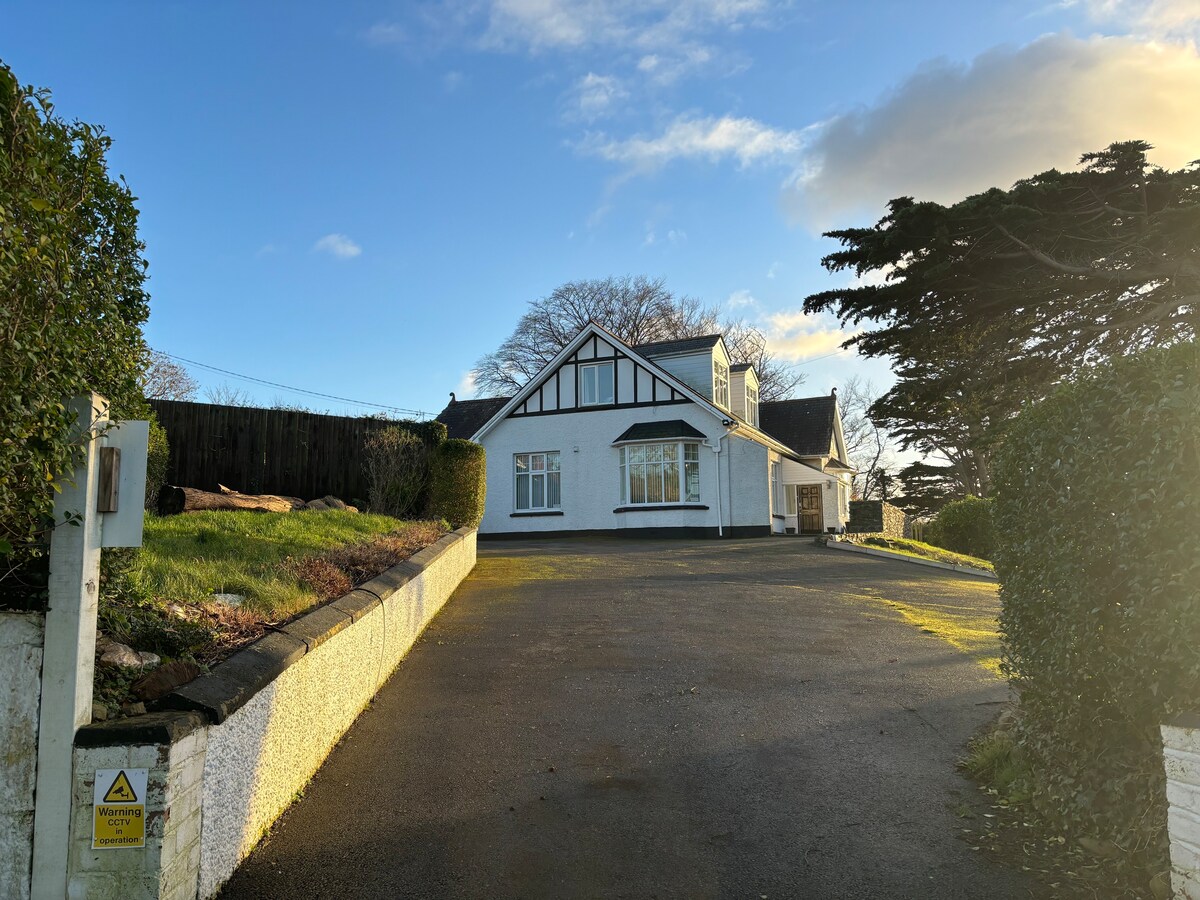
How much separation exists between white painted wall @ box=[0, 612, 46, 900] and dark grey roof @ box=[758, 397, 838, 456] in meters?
32.4

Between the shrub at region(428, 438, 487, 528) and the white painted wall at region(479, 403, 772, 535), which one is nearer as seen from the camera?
the shrub at region(428, 438, 487, 528)

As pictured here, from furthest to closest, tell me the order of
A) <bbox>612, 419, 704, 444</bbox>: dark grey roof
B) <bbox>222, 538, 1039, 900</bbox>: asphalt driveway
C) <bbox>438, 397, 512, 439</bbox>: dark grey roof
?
1. <bbox>438, 397, 512, 439</bbox>: dark grey roof
2. <bbox>612, 419, 704, 444</bbox>: dark grey roof
3. <bbox>222, 538, 1039, 900</bbox>: asphalt driveway

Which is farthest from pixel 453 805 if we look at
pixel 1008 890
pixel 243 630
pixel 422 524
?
pixel 422 524

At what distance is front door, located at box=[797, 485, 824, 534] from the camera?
32156 millimetres

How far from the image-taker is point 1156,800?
3.39 metres

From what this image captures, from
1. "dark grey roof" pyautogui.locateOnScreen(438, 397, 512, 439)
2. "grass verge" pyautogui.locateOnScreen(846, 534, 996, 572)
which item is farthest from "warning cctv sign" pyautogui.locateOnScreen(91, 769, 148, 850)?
"dark grey roof" pyautogui.locateOnScreen(438, 397, 512, 439)

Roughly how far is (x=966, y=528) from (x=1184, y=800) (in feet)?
77.2

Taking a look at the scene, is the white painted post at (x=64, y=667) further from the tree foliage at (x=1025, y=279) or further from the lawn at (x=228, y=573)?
the tree foliage at (x=1025, y=279)

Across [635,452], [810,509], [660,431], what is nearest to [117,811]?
[660,431]

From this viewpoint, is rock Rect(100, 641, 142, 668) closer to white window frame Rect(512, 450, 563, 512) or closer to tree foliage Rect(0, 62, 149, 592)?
tree foliage Rect(0, 62, 149, 592)

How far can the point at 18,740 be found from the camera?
3.15 meters

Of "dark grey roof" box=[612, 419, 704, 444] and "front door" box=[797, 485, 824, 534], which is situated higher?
"dark grey roof" box=[612, 419, 704, 444]

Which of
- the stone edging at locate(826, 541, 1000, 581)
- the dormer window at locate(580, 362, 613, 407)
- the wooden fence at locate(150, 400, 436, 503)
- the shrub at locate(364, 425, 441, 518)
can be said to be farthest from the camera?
the dormer window at locate(580, 362, 613, 407)

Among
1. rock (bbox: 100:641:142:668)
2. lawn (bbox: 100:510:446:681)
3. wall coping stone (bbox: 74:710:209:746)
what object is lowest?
wall coping stone (bbox: 74:710:209:746)
